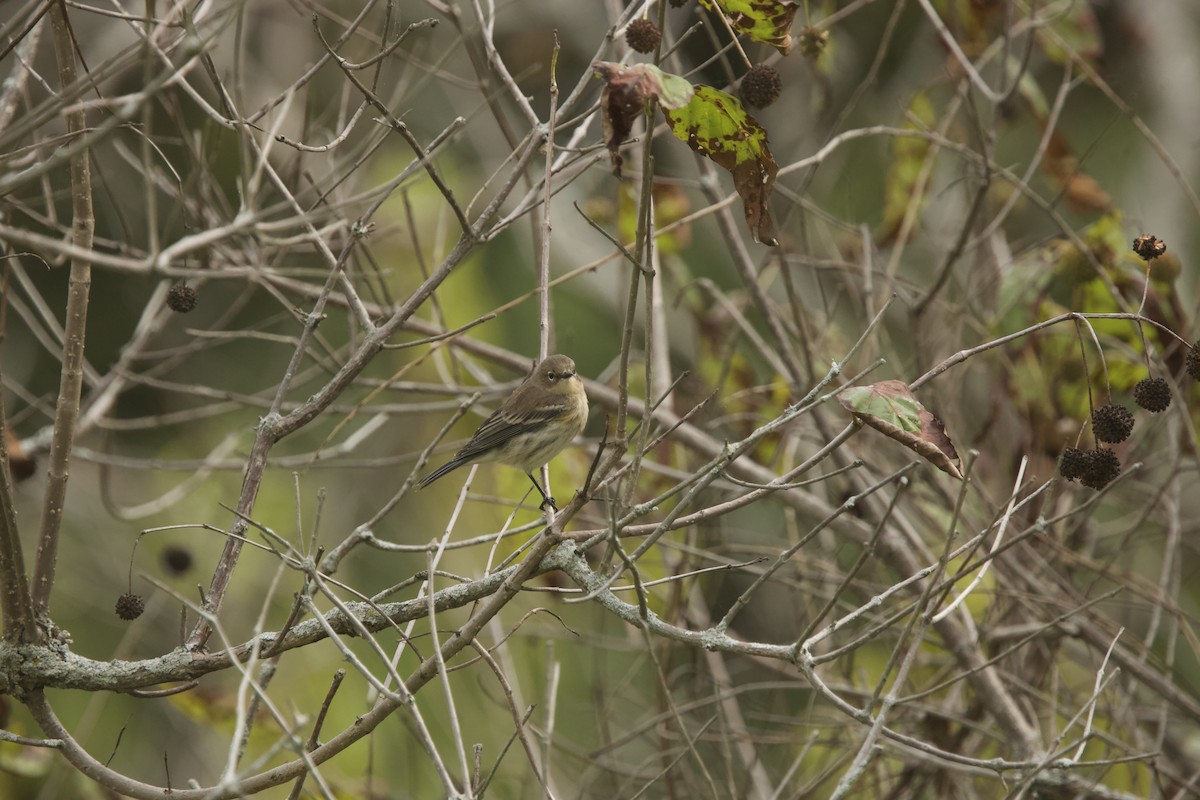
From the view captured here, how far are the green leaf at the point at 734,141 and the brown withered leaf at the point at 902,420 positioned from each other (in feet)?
1.67

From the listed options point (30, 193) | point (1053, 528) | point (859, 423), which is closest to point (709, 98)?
point (859, 423)

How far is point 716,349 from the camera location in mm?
6090

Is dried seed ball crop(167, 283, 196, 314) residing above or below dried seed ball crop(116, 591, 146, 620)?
above

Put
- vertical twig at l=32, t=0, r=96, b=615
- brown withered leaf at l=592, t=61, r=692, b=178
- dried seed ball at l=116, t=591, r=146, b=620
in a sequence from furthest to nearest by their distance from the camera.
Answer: dried seed ball at l=116, t=591, r=146, b=620
vertical twig at l=32, t=0, r=96, b=615
brown withered leaf at l=592, t=61, r=692, b=178

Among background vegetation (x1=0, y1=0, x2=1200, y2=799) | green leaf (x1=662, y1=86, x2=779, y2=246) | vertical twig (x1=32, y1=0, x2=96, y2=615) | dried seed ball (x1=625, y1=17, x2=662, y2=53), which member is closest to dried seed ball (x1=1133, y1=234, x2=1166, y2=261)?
background vegetation (x1=0, y1=0, x2=1200, y2=799)

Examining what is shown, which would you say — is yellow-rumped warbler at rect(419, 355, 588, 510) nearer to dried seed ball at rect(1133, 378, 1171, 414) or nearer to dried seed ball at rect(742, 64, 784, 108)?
dried seed ball at rect(742, 64, 784, 108)

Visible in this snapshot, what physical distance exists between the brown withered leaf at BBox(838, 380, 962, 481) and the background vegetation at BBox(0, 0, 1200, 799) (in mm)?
16

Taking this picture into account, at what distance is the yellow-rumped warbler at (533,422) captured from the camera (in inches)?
209

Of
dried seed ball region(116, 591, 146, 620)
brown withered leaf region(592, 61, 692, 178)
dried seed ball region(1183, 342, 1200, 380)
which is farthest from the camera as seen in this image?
dried seed ball region(116, 591, 146, 620)

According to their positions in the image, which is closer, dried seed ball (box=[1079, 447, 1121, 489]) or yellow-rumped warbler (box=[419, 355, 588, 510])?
dried seed ball (box=[1079, 447, 1121, 489])

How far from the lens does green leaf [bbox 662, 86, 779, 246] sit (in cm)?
273

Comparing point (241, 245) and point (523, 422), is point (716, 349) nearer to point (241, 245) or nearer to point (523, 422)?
point (523, 422)

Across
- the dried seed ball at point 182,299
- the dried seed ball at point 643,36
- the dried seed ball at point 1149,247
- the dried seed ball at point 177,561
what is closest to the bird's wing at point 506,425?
the dried seed ball at point 177,561

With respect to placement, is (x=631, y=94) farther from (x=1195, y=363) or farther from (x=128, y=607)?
(x=128, y=607)
